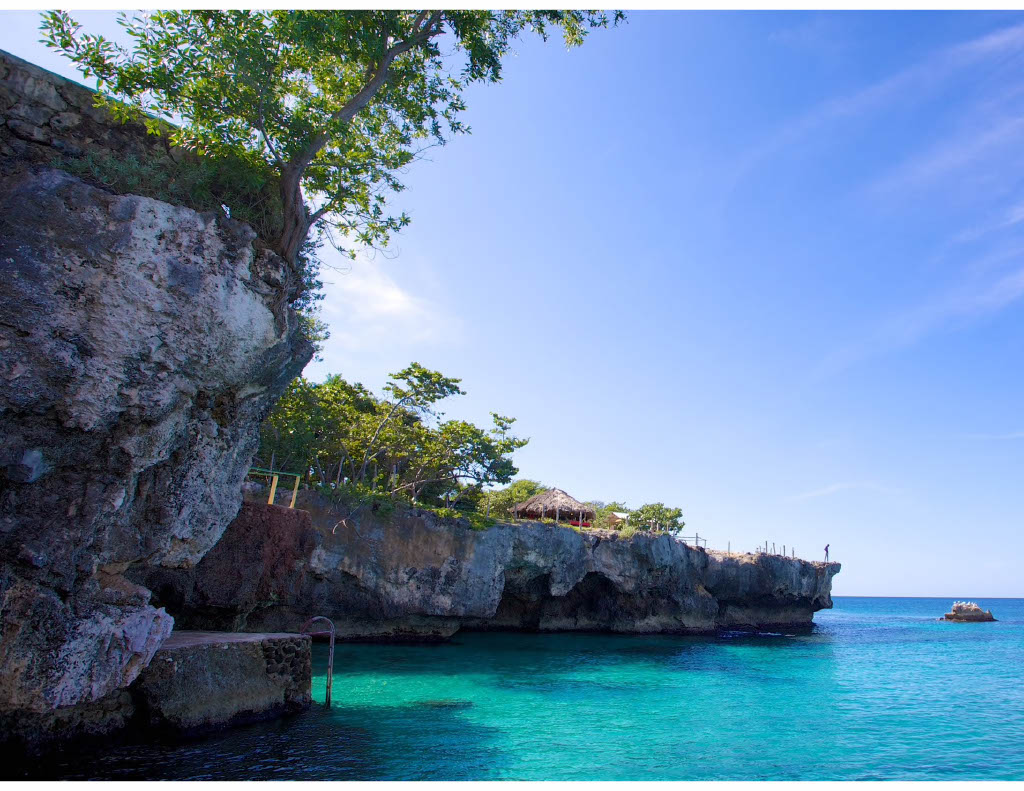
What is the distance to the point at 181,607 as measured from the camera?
1459cm

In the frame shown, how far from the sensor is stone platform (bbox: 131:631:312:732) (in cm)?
937

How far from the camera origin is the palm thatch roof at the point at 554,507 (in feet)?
105

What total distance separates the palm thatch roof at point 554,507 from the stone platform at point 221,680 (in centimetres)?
2056

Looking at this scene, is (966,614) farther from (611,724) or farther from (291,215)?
(291,215)

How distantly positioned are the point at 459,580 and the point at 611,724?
41.0 feet

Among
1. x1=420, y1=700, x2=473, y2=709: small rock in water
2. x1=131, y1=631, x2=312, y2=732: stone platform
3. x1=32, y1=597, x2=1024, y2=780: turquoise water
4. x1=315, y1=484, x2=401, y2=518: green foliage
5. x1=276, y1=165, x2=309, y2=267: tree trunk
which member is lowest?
x1=420, y1=700, x2=473, y2=709: small rock in water

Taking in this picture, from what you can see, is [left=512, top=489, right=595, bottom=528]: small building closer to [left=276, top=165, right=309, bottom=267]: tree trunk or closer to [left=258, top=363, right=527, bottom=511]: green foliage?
[left=258, top=363, right=527, bottom=511]: green foliage

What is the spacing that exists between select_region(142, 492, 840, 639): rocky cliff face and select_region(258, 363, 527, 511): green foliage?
8.41ft

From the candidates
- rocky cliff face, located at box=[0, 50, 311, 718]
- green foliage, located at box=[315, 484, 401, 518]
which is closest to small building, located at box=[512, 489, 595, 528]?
green foliage, located at box=[315, 484, 401, 518]

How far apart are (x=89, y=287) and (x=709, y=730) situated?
14322 millimetres

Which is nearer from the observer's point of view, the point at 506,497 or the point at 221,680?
the point at 221,680

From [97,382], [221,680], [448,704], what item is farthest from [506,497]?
[97,382]

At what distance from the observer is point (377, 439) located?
2397cm

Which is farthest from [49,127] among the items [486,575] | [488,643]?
[488,643]
